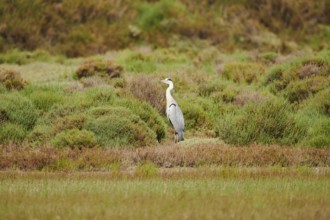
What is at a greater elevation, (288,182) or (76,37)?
(288,182)

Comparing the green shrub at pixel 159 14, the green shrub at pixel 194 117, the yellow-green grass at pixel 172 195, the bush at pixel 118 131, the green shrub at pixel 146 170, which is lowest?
the green shrub at pixel 159 14

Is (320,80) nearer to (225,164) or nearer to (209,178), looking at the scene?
(225,164)

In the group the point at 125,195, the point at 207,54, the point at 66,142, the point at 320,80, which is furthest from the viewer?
the point at 207,54

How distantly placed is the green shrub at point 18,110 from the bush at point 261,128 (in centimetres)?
526

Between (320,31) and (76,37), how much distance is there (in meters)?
19.2

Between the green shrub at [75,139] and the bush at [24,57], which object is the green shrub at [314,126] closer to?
the green shrub at [75,139]

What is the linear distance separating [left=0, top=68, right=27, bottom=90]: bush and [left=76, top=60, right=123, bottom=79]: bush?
4.04 metres

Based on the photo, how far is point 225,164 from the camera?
16.9 m

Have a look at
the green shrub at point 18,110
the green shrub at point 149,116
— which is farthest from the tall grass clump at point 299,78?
the green shrub at point 18,110

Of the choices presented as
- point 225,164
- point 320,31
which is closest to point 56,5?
point 320,31

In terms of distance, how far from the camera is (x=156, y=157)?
17125 millimetres

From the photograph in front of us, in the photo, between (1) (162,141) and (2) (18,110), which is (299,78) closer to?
Answer: (1) (162,141)

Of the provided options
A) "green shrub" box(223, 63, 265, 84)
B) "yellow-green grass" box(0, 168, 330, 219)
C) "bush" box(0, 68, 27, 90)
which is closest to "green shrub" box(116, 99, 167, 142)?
"bush" box(0, 68, 27, 90)

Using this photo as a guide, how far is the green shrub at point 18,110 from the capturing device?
21.4 metres
